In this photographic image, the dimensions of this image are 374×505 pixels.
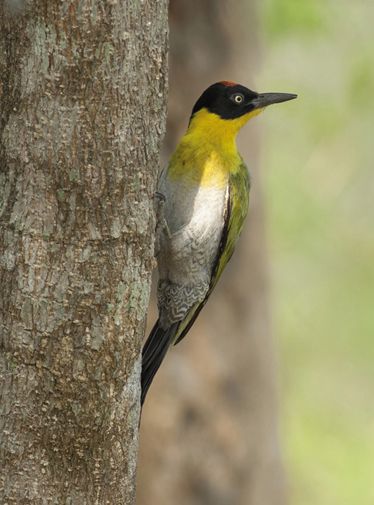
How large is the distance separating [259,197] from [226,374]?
4.72ft

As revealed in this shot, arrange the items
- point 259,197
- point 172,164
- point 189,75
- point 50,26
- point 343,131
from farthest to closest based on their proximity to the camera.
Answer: point 343,131 < point 259,197 < point 189,75 < point 172,164 < point 50,26

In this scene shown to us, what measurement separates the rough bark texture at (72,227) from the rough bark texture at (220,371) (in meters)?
4.34

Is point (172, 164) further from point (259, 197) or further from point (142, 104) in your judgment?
point (259, 197)

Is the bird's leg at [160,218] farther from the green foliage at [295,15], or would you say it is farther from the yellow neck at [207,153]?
the green foliage at [295,15]

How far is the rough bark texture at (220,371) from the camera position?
8195mm

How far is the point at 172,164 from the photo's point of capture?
524 cm

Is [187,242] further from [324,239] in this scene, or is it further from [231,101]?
[324,239]

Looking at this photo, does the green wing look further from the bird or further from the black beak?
the black beak

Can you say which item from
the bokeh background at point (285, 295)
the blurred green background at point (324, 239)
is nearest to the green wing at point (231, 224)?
the bokeh background at point (285, 295)

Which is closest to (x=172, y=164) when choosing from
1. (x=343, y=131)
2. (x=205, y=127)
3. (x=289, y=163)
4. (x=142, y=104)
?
(x=205, y=127)

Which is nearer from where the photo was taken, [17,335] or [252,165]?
[17,335]

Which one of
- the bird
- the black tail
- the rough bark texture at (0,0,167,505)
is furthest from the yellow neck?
the rough bark texture at (0,0,167,505)

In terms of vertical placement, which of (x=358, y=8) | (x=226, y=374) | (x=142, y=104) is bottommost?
(x=226, y=374)

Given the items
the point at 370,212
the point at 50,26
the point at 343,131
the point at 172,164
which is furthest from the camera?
the point at 370,212
